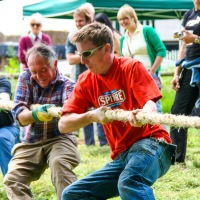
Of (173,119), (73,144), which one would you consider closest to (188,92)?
(73,144)

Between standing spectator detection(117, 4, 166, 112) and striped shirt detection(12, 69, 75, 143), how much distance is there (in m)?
2.79

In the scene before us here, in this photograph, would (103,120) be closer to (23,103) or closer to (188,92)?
(23,103)

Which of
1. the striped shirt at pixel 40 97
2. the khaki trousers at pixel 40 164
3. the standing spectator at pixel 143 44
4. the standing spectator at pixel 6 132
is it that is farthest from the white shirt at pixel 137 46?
the khaki trousers at pixel 40 164

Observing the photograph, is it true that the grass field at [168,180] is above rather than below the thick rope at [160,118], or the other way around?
below

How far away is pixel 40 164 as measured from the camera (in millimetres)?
4832

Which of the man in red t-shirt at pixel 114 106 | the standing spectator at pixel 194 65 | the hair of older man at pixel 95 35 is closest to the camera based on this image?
the man in red t-shirt at pixel 114 106

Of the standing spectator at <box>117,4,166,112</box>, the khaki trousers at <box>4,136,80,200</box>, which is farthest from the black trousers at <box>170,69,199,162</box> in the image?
the khaki trousers at <box>4,136,80,200</box>

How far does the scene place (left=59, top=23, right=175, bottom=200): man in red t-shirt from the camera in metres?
3.78

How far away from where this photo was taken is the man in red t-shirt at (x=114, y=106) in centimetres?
378

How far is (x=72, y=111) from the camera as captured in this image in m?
4.07

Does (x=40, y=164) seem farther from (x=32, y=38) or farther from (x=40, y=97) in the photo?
(x=32, y=38)

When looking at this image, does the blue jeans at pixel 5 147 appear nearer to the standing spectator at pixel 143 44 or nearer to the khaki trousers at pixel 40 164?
the khaki trousers at pixel 40 164

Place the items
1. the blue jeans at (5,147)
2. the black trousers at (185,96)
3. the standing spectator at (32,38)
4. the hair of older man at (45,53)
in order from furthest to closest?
the standing spectator at (32,38) → the black trousers at (185,96) → the blue jeans at (5,147) → the hair of older man at (45,53)

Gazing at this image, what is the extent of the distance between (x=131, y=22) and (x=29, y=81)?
295 cm
